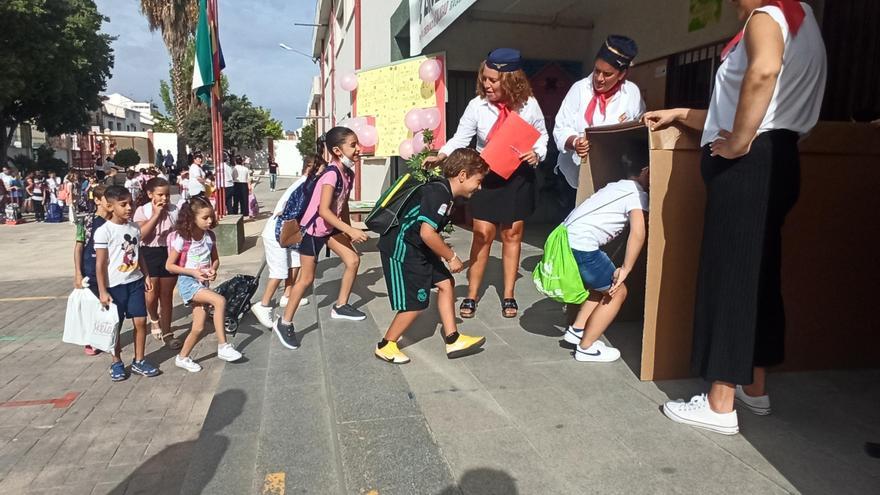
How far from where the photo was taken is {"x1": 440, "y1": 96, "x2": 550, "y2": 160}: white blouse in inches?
166

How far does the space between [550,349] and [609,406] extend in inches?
35.6

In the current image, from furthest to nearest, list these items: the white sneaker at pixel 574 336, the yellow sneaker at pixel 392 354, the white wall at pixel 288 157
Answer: the white wall at pixel 288 157 → the white sneaker at pixel 574 336 → the yellow sneaker at pixel 392 354

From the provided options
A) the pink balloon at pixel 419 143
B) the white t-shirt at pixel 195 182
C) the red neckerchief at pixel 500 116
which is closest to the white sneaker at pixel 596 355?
the red neckerchief at pixel 500 116

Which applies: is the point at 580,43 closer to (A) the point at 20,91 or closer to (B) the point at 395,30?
(B) the point at 395,30

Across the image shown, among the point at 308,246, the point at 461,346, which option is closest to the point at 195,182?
the point at 308,246

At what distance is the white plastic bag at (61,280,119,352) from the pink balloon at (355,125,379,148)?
466 cm

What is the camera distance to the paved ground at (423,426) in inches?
87.0

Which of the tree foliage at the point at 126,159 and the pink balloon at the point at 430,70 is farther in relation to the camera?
the tree foliage at the point at 126,159

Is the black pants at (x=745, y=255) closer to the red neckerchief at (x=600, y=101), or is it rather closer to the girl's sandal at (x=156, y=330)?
the red neckerchief at (x=600, y=101)

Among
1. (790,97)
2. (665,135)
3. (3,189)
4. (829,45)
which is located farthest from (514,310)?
(3,189)

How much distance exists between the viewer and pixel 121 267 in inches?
182

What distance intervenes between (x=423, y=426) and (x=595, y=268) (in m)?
1.40

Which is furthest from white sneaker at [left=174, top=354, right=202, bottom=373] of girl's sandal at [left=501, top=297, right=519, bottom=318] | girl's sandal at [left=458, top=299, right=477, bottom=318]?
girl's sandal at [left=501, top=297, right=519, bottom=318]

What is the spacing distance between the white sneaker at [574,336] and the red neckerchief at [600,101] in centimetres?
138
